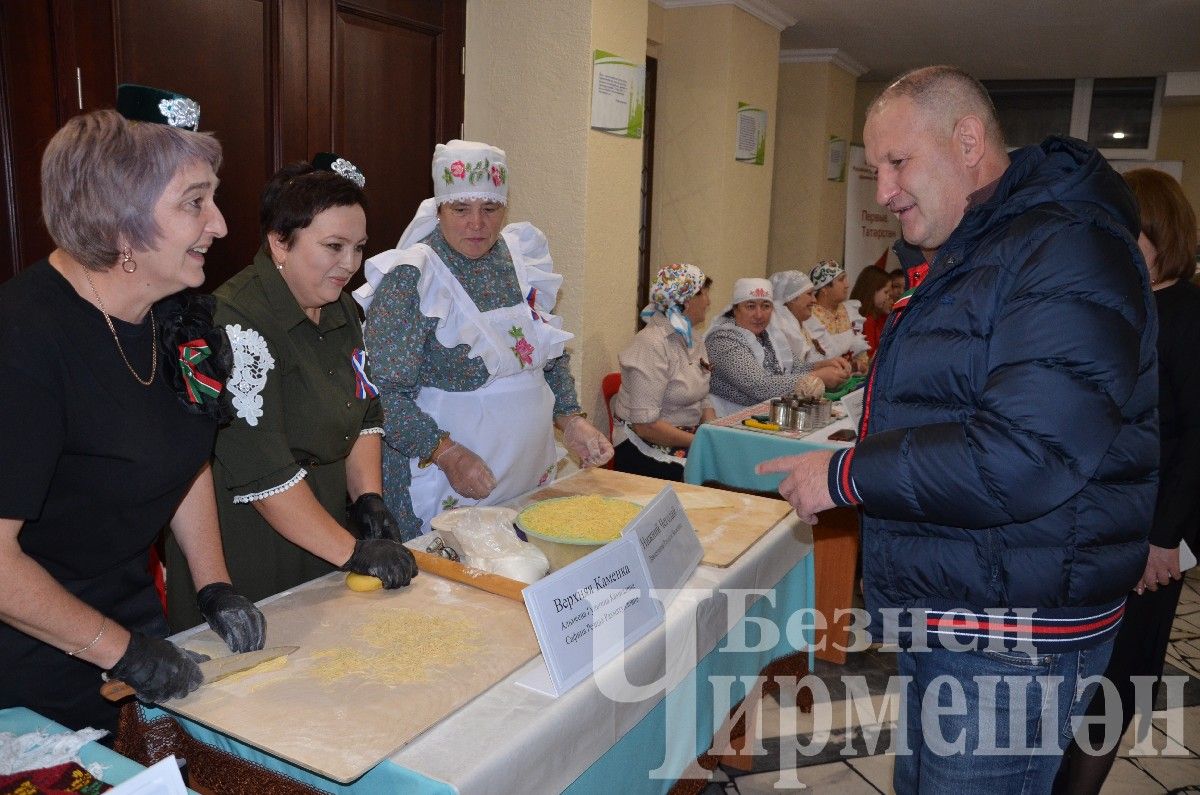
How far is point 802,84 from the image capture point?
6.97m

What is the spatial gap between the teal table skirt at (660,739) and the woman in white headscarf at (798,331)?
103 inches

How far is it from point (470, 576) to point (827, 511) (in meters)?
2.09

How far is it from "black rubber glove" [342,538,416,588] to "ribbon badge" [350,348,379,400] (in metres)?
0.36

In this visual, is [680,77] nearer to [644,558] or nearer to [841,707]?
[841,707]

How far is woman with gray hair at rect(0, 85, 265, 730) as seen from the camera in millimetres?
1098

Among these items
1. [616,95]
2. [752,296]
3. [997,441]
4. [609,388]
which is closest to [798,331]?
[752,296]

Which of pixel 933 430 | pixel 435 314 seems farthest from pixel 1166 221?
pixel 435 314

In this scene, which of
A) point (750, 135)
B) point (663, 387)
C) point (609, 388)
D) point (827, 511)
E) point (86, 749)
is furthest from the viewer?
point (750, 135)

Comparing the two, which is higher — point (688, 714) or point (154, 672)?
point (154, 672)

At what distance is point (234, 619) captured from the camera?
127 cm

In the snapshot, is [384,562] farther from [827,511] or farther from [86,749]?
[827,511]

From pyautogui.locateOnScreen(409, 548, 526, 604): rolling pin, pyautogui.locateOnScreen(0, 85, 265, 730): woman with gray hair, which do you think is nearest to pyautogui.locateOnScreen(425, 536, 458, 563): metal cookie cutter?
pyautogui.locateOnScreen(409, 548, 526, 604): rolling pin

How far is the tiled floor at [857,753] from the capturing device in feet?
8.06

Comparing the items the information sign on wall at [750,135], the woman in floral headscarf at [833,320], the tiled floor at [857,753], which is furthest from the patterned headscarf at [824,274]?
the tiled floor at [857,753]
